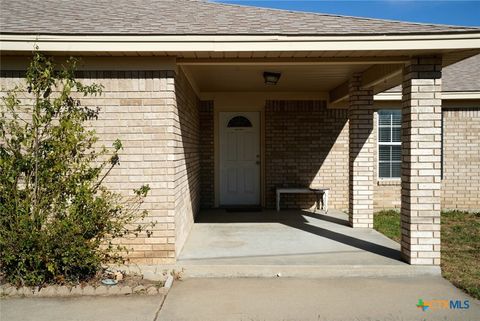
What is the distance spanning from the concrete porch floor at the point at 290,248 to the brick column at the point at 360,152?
0.39 meters

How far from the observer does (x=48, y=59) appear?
207 inches

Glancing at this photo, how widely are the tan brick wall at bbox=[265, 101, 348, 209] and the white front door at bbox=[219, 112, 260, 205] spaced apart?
403 millimetres

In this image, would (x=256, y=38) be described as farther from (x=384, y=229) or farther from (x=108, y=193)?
(x=384, y=229)

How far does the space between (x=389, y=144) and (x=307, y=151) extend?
7.50 ft

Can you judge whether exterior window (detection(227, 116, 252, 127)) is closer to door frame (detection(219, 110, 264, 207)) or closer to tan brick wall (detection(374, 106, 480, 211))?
door frame (detection(219, 110, 264, 207))

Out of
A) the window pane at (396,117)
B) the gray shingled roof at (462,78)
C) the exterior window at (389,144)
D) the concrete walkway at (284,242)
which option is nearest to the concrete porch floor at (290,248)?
the concrete walkway at (284,242)

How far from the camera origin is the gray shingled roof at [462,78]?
10047mm

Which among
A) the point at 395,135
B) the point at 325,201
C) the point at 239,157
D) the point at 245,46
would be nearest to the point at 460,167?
the point at 395,135

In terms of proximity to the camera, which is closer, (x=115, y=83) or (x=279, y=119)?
(x=115, y=83)

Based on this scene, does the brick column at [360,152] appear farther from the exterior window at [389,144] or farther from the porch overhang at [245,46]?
the exterior window at [389,144]

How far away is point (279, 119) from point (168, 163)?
5483 millimetres

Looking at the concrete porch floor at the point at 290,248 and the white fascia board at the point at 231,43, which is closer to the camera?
the white fascia board at the point at 231,43

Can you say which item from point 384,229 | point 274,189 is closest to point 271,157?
point 274,189

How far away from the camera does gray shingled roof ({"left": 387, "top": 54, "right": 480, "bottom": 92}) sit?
10047 mm
